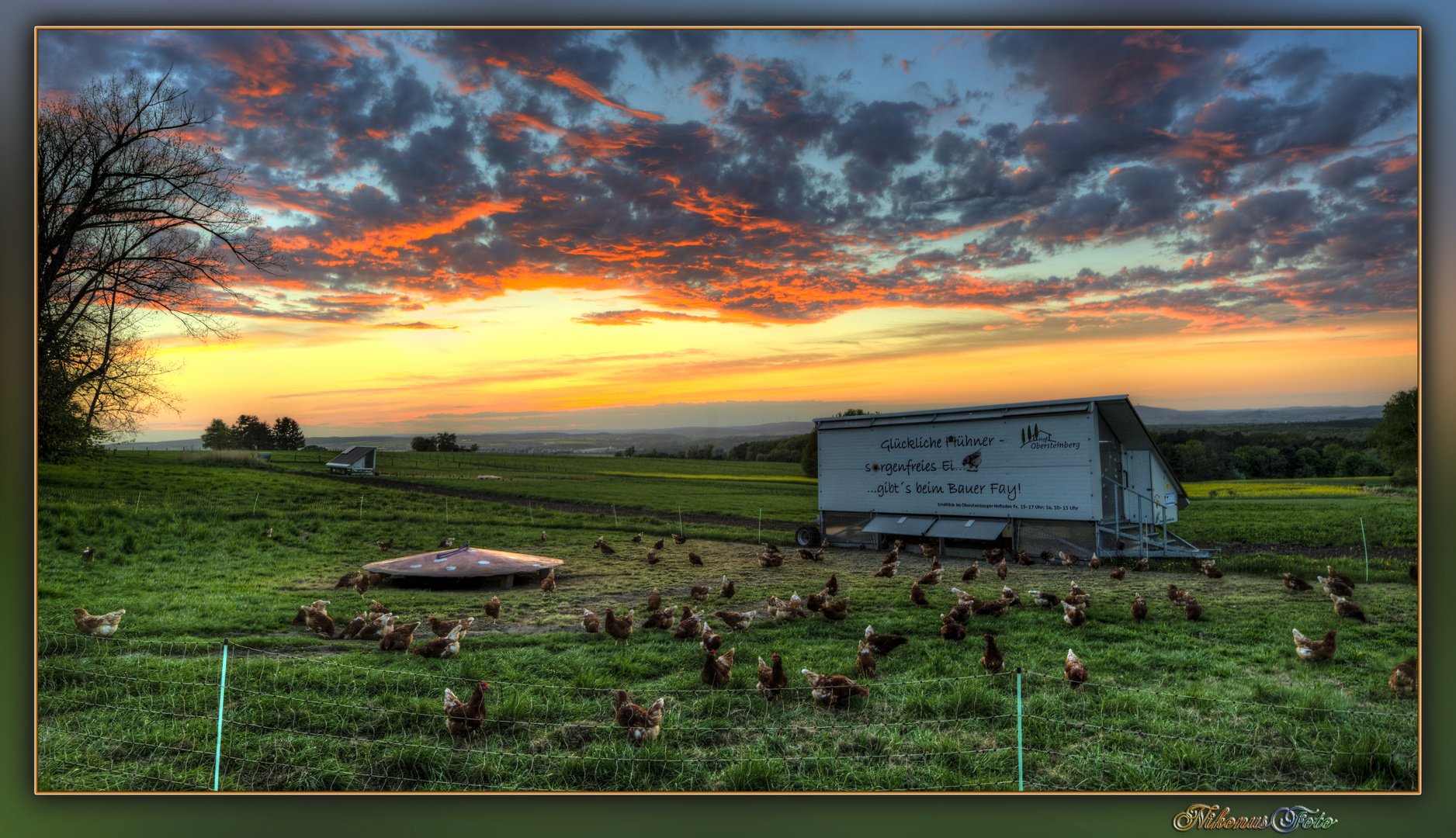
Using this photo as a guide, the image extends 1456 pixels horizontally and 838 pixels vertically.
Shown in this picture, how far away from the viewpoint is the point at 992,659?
18.6ft

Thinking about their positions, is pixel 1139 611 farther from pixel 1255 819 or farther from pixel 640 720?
pixel 640 720

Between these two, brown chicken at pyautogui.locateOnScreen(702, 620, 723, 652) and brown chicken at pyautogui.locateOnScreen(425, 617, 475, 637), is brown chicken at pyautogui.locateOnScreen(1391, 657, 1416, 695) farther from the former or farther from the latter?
brown chicken at pyautogui.locateOnScreen(425, 617, 475, 637)

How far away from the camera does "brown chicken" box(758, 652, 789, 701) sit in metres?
5.08

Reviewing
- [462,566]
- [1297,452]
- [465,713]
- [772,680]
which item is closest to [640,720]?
[772,680]

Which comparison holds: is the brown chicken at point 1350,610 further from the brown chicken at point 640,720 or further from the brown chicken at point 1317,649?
the brown chicken at point 640,720

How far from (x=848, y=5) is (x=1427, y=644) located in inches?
281

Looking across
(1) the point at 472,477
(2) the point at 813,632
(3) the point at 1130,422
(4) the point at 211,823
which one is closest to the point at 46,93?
(4) the point at 211,823

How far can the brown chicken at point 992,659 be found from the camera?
18.5ft

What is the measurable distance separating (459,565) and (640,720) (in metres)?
6.53

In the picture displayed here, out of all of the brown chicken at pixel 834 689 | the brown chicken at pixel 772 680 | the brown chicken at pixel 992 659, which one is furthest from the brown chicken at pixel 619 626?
the brown chicken at pixel 992 659

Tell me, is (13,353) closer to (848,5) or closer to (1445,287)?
(848,5)

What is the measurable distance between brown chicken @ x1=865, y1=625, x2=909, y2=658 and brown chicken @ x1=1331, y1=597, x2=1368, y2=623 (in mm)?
5591

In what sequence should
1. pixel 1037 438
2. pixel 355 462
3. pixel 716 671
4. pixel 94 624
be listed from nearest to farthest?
pixel 716 671, pixel 94 624, pixel 1037 438, pixel 355 462

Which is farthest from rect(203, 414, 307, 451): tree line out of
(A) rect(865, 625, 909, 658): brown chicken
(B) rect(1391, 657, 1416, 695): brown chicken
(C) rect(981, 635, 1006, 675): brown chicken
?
(B) rect(1391, 657, 1416, 695): brown chicken
